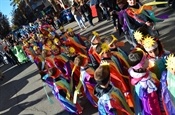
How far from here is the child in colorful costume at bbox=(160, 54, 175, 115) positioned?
3260mm

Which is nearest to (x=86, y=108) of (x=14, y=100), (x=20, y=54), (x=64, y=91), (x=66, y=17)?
(x=64, y=91)

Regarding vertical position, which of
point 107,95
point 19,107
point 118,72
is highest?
point 107,95

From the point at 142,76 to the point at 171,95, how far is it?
506 mm

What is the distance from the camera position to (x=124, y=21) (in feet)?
22.7

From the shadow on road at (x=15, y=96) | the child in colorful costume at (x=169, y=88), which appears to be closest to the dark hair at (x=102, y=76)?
the child in colorful costume at (x=169, y=88)

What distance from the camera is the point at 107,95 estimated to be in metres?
4.30

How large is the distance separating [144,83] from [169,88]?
1.53 feet

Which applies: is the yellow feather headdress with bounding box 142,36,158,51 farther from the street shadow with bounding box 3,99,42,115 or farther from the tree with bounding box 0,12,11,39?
the tree with bounding box 0,12,11,39

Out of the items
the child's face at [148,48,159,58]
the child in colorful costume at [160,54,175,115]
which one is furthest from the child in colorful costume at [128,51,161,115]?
the child's face at [148,48,159,58]

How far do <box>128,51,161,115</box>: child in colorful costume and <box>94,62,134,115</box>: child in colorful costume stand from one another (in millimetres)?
406

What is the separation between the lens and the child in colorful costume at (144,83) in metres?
3.83

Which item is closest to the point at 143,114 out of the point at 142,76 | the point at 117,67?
the point at 142,76

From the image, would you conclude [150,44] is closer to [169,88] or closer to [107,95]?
[169,88]

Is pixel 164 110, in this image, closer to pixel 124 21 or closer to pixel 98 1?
pixel 124 21
